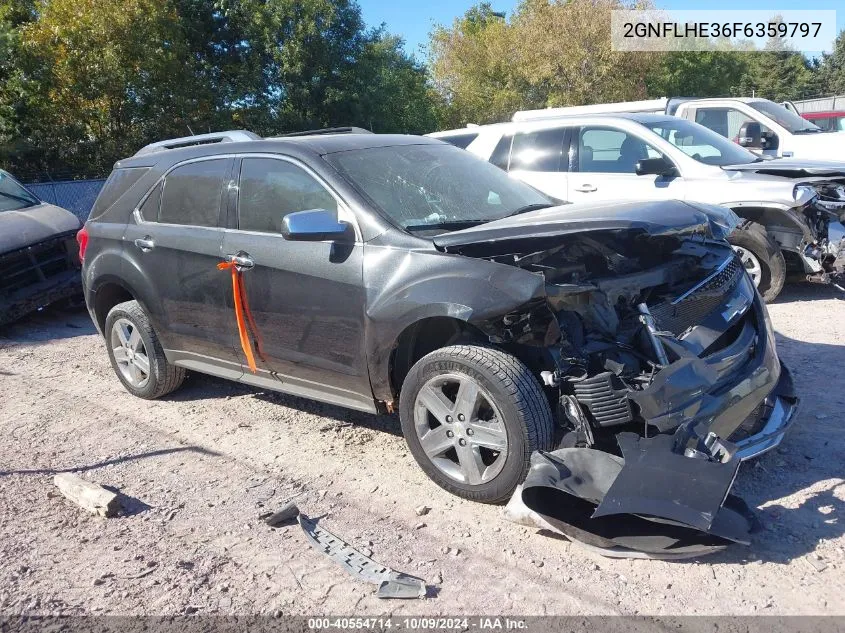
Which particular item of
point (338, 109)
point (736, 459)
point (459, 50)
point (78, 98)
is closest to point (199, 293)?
point (736, 459)

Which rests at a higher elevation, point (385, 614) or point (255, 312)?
point (255, 312)

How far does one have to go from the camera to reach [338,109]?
25.0 m

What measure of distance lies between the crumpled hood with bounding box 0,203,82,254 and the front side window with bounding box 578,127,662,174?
5.85 metres

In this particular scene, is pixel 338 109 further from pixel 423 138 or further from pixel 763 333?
pixel 763 333

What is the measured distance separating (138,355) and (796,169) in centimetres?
618

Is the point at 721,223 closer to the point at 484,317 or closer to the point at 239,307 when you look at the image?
the point at 484,317

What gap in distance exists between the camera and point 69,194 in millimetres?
14312

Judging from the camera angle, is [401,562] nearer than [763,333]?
Yes

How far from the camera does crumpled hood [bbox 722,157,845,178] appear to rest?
707 cm

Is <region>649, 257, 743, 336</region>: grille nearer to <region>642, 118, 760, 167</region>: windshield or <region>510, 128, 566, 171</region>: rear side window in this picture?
<region>642, 118, 760, 167</region>: windshield

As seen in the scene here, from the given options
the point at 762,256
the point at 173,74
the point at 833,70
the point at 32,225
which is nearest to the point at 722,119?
the point at 762,256

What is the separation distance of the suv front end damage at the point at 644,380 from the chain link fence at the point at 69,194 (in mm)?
12299

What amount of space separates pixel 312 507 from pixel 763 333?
2527 millimetres

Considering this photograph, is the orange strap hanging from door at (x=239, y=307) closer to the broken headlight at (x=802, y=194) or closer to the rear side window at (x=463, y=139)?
the rear side window at (x=463, y=139)
